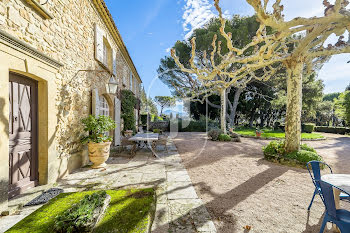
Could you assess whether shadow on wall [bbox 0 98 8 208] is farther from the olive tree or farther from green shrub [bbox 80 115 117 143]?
the olive tree

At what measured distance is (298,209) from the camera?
8.04ft

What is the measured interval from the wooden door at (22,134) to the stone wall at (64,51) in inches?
10.1

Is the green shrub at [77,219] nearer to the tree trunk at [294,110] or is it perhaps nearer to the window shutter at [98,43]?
the window shutter at [98,43]

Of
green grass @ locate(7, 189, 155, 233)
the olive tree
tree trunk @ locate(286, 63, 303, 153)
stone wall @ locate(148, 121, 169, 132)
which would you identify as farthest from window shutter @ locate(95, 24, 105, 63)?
stone wall @ locate(148, 121, 169, 132)

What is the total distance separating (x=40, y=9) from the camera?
9.43ft

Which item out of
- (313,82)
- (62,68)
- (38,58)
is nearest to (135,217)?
(38,58)

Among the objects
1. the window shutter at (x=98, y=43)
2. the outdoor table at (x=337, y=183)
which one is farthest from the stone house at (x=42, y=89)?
the outdoor table at (x=337, y=183)

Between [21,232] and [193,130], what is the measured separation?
16241 millimetres

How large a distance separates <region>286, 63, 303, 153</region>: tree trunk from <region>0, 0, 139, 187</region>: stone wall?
21.8 feet

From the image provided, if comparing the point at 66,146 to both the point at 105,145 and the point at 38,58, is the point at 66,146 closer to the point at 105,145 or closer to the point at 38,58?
the point at 105,145

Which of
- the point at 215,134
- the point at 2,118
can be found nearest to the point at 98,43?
the point at 2,118

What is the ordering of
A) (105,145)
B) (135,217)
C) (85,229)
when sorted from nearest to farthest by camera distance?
(85,229) → (135,217) → (105,145)

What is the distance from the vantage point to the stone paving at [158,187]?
2.03m

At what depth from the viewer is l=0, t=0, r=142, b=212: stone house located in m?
2.34
